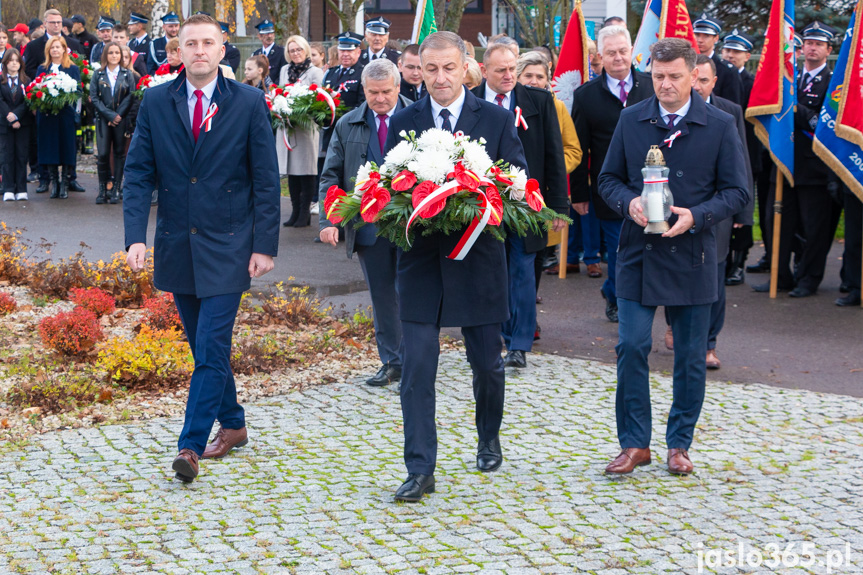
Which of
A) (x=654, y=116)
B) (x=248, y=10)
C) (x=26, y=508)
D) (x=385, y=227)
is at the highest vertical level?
(x=248, y=10)

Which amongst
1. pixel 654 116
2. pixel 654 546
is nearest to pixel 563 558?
pixel 654 546

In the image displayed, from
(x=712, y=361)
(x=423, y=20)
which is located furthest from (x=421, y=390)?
(x=423, y=20)

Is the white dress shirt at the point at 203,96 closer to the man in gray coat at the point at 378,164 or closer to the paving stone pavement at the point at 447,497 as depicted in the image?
the man in gray coat at the point at 378,164

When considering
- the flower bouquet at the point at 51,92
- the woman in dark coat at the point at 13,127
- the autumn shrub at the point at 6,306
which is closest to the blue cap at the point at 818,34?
the autumn shrub at the point at 6,306

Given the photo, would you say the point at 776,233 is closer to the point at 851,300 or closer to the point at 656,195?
the point at 851,300

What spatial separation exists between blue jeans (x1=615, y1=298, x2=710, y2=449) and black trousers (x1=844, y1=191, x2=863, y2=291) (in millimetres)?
5297

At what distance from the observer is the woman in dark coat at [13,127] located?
16922 mm

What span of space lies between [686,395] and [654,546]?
1.22m

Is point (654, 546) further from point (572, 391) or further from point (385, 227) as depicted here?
point (572, 391)

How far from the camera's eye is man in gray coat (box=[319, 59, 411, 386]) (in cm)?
752

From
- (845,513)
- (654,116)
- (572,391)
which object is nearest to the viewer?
(845,513)

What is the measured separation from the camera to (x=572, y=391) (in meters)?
7.57

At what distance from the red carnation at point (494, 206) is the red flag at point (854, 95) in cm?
602

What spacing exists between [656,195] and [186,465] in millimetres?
2708
